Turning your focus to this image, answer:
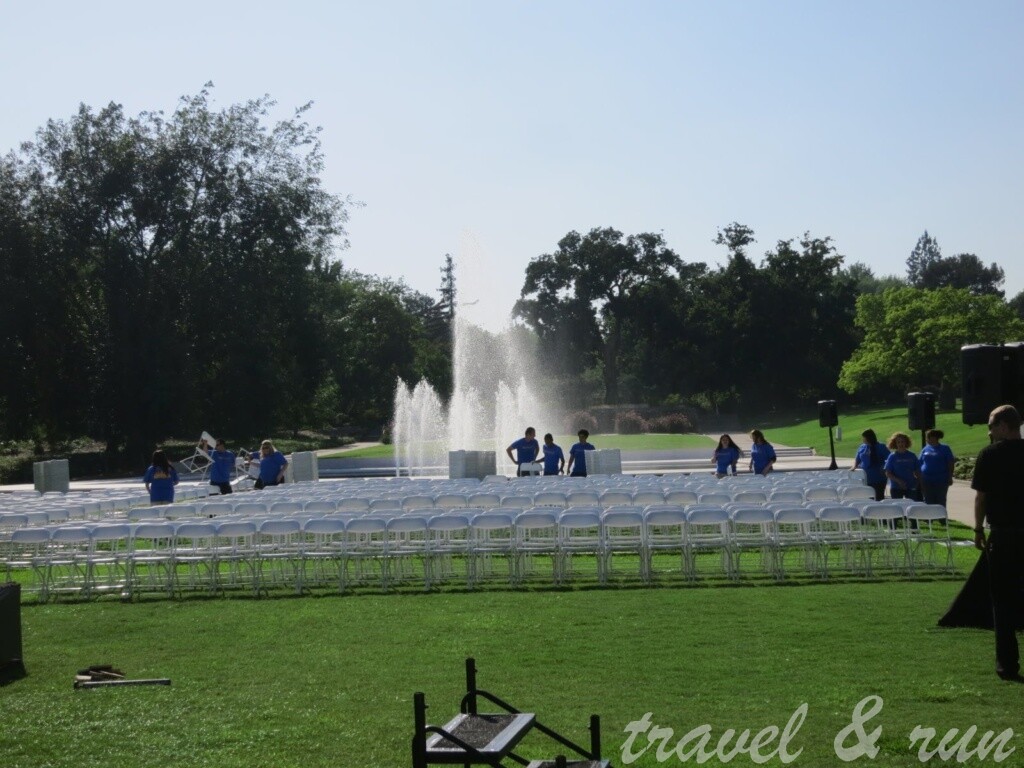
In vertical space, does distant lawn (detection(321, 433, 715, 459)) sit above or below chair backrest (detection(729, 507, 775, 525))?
above

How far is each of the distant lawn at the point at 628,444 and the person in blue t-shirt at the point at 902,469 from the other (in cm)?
2954

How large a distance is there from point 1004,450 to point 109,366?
4545 cm

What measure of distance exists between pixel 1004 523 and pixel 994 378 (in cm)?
171

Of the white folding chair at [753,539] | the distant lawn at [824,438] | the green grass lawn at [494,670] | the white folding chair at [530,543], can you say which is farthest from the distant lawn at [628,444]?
the green grass lawn at [494,670]

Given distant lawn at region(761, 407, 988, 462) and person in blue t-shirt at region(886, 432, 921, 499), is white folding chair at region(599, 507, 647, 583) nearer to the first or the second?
person in blue t-shirt at region(886, 432, 921, 499)

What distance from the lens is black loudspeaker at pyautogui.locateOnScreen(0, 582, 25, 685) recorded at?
9.65m

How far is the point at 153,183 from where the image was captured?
50219 millimetres

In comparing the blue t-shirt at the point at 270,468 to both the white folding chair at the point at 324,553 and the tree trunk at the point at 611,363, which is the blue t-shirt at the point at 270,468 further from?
the tree trunk at the point at 611,363

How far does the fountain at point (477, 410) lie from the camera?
4584 cm

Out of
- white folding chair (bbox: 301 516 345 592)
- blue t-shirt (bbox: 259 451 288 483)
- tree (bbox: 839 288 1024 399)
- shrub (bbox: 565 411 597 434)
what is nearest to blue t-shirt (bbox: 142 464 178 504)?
blue t-shirt (bbox: 259 451 288 483)

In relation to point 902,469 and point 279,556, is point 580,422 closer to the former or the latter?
point 902,469

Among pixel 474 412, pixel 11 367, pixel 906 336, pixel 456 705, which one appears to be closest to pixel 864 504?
pixel 456 705

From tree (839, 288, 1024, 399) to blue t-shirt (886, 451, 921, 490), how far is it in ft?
144

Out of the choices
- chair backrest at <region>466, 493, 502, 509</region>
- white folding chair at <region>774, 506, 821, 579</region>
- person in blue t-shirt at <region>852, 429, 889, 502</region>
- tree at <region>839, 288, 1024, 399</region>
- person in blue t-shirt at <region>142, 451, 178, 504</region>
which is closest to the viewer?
white folding chair at <region>774, 506, 821, 579</region>
